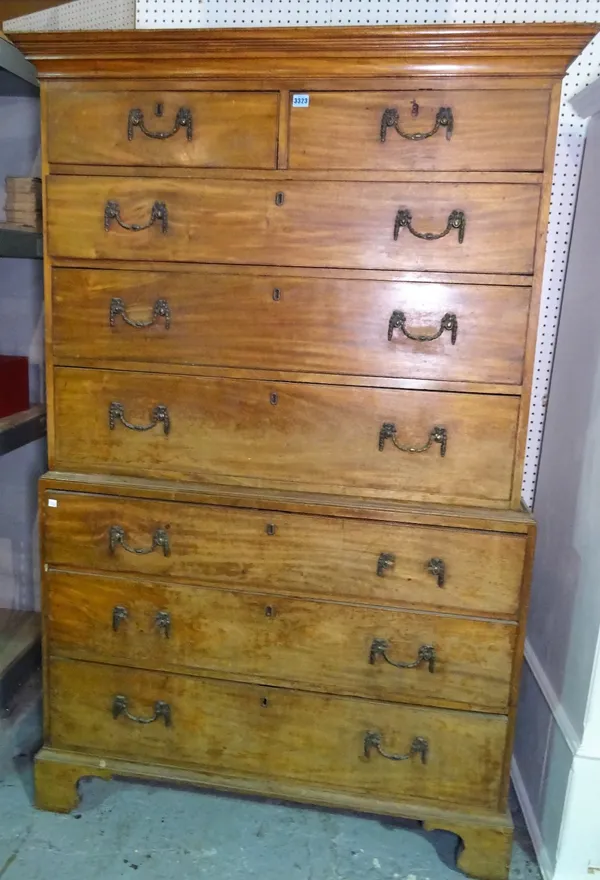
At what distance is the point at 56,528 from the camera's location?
169 centimetres

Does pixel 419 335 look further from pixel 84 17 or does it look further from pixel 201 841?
pixel 84 17

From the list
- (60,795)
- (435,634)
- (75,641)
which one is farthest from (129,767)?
(435,634)

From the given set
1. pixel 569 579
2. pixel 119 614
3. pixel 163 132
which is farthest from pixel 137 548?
pixel 569 579

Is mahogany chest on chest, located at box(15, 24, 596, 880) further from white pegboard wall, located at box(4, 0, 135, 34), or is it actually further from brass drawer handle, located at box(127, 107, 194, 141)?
white pegboard wall, located at box(4, 0, 135, 34)

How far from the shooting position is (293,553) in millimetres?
1612

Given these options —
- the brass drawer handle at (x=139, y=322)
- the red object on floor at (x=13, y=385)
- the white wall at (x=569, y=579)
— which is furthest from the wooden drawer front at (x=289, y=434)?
the red object on floor at (x=13, y=385)

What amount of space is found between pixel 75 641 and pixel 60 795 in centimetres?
43

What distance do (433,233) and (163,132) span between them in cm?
62

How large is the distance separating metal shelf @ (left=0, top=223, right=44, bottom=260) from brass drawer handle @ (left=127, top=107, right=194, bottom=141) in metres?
0.39

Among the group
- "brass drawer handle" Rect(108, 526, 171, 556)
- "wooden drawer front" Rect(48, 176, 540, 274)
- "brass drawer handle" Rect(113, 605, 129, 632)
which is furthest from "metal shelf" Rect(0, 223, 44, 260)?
"brass drawer handle" Rect(113, 605, 129, 632)

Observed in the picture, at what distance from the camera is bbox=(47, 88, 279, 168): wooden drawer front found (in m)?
1.48

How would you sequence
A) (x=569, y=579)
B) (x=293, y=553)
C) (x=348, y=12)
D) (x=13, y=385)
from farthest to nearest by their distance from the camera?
(x=13, y=385)
(x=348, y=12)
(x=569, y=579)
(x=293, y=553)

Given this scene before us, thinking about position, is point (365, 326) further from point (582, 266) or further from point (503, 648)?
point (503, 648)

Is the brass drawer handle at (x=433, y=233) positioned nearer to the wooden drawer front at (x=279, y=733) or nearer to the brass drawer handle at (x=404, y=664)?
the brass drawer handle at (x=404, y=664)
